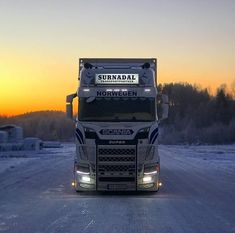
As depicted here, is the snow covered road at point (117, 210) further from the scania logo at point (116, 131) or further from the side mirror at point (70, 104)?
the side mirror at point (70, 104)

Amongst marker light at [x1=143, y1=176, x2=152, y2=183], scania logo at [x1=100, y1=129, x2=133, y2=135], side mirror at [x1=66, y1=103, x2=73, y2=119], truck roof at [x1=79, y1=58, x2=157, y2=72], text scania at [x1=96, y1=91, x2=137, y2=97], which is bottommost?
marker light at [x1=143, y1=176, x2=152, y2=183]

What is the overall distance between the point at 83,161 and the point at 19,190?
3.35 meters

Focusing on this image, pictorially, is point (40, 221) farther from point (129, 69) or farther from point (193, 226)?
point (129, 69)

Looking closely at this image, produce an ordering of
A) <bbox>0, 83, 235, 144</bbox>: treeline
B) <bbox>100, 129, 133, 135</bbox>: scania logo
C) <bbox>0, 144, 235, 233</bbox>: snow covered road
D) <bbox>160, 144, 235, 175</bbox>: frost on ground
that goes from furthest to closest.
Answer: <bbox>0, 83, 235, 144</bbox>: treeline → <bbox>160, 144, 235, 175</bbox>: frost on ground → <bbox>100, 129, 133, 135</bbox>: scania logo → <bbox>0, 144, 235, 233</bbox>: snow covered road

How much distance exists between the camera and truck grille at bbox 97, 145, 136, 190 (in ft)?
54.3

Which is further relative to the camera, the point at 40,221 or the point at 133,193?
the point at 133,193

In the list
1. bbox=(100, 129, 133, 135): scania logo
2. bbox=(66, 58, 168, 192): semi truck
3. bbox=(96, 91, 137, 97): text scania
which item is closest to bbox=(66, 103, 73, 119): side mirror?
bbox=(66, 58, 168, 192): semi truck

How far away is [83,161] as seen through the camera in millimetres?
16766

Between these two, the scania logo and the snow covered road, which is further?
the scania logo

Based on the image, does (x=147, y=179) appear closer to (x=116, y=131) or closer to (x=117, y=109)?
(x=116, y=131)

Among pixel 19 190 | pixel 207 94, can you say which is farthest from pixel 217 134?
pixel 19 190

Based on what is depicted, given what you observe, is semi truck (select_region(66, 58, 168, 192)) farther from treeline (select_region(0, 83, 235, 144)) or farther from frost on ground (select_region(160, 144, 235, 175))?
treeline (select_region(0, 83, 235, 144))

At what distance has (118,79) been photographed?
17.4 metres

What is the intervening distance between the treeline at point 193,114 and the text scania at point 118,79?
9764 cm
